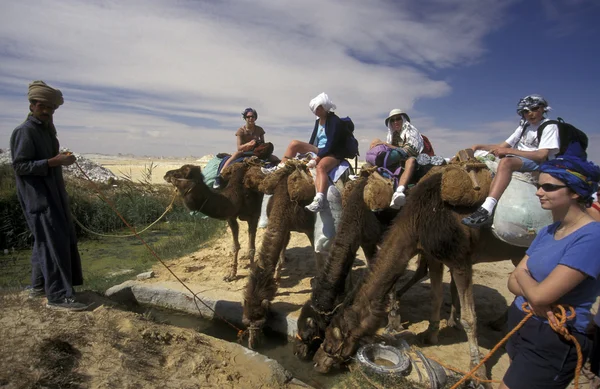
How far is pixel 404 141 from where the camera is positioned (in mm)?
5438

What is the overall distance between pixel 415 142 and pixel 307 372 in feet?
11.8

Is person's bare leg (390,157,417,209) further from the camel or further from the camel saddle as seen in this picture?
the camel saddle

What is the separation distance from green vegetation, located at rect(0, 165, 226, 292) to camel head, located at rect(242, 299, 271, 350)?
332cm

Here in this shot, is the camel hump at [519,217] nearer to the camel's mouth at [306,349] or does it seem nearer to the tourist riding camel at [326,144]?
the tourist riding camel at [326,144]

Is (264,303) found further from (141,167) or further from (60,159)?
(141,167)

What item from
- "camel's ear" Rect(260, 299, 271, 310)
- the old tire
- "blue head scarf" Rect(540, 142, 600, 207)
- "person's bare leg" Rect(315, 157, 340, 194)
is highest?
"blue head scarf" Rect(540, 142, 600, 207)

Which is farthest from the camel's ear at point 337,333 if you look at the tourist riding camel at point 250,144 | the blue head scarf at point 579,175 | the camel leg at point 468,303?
the tourist riding camel at point 250,144

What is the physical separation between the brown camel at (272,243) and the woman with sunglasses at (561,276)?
9.66 feet

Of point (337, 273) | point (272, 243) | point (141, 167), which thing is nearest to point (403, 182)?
point (337, 273)

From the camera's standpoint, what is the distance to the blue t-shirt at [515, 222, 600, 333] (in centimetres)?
197

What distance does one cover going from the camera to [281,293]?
6.22 m

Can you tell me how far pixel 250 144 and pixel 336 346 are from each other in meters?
4.76

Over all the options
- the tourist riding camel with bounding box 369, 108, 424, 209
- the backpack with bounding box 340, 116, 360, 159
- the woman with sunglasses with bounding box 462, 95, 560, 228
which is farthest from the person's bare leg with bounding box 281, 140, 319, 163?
the woman with sunglasses with bounding box 462, 95, 560, 228

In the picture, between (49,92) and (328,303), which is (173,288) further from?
(49,92)
